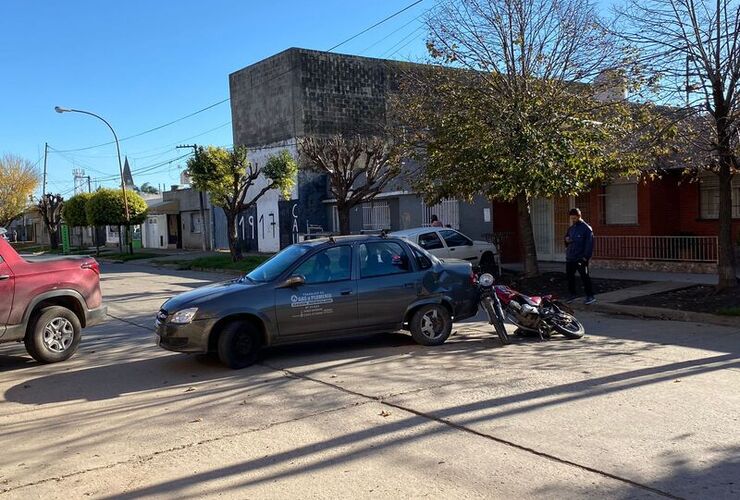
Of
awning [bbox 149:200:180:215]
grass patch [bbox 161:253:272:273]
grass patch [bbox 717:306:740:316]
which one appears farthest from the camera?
awning [bbox 149:200:180:215]

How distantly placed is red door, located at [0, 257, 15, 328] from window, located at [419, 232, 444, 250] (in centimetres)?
968

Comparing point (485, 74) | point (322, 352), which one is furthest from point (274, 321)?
point (485, 74)

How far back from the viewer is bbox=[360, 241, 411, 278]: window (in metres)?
8.68

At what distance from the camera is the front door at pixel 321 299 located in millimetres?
8055

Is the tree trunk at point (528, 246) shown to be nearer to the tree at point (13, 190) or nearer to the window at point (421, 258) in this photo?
the window at point (421, 258)

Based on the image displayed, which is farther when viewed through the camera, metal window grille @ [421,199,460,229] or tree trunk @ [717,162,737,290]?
metal window grille @ [421,199,460,229]

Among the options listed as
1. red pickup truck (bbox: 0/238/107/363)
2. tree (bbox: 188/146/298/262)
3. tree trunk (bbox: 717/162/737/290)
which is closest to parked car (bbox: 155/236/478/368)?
red pickup truck (bbox: 0/238/107/363)

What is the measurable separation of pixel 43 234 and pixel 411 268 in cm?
7099

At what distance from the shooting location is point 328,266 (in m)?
8.49

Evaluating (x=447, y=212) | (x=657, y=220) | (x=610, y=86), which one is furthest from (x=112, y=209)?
→ (x=610, y=86)

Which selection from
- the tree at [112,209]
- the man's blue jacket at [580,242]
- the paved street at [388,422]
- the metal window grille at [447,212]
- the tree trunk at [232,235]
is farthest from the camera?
the tree at [112,209]

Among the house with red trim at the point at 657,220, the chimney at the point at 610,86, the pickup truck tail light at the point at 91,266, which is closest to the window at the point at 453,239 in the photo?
the house with red trim at the point at 657,220

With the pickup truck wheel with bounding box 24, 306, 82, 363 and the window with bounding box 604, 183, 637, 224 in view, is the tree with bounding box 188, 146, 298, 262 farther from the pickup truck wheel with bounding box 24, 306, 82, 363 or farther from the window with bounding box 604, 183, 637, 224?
the pickup truck wheel with bounding box 24, 306, 82, 363

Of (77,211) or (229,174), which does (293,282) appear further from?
(77,211)
